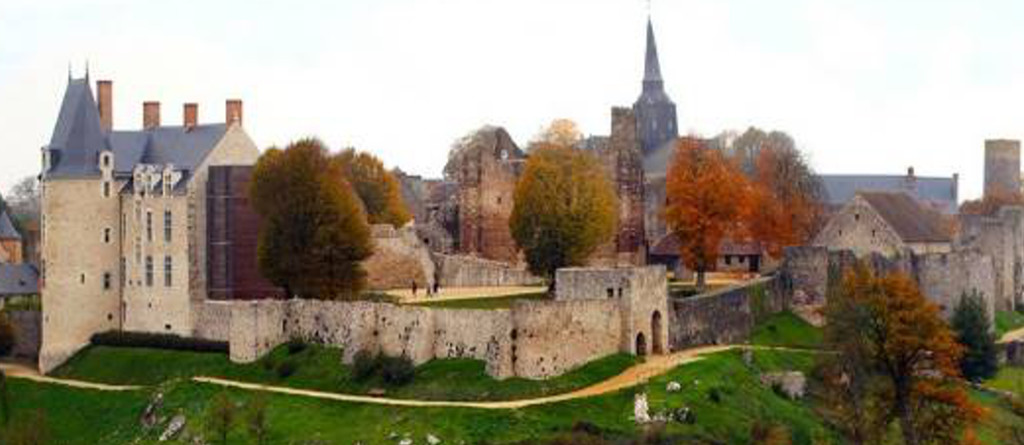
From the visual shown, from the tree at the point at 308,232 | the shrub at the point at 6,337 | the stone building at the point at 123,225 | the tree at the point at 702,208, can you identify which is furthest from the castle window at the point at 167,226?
the tree at the point at 702,208

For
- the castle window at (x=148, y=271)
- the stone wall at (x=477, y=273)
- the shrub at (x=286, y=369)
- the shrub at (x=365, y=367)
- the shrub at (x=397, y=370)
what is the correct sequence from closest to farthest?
1. the shrub at (x=397, y=370)
2. the shrub at (x=365, y=367)
3. the shrub at (x=286, y=369)
4. the castle window at (x=148, y=271)
5. the stone wall at (x=477, y=273)

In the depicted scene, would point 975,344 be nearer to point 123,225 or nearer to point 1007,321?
point 1007,321

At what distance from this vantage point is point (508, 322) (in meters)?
62.5

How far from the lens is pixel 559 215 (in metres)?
75.9

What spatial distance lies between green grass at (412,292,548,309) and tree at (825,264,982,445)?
448 inches

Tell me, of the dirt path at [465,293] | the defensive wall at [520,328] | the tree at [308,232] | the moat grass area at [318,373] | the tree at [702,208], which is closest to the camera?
the moat grass area at [318,373]

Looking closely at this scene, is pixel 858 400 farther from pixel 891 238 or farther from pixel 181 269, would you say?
pixel 181 269

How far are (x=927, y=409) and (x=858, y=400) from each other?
2838 mm

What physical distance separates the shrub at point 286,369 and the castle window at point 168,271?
9.52 meters

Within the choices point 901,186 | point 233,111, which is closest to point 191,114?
point 233,111

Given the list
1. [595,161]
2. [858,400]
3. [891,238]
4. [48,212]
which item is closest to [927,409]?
[858,400]

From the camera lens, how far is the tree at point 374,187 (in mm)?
94312

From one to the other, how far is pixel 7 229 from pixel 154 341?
120 feet

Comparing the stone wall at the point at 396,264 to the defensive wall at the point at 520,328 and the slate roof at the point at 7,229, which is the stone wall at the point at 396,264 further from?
the slate roof at the point at 7,229
